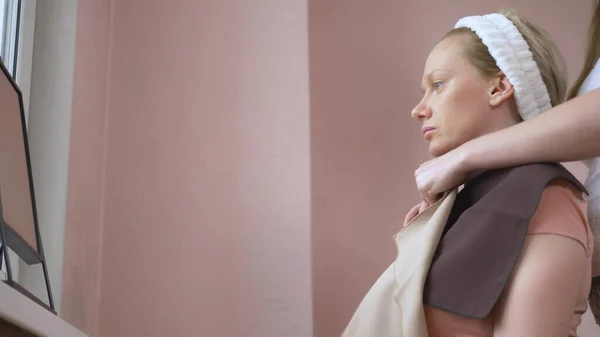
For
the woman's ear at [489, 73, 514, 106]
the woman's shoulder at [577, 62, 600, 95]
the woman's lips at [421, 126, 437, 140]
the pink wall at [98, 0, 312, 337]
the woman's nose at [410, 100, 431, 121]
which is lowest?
the pink wall at [98, 0, 312, 337]

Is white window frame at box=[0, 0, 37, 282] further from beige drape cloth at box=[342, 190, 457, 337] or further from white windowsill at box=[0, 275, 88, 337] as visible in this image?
beige drape cloth at box=[342, 190, 457, 337]

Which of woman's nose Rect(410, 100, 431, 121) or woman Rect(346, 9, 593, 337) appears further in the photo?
woman's nose Rect(410, 100, 431, 121)

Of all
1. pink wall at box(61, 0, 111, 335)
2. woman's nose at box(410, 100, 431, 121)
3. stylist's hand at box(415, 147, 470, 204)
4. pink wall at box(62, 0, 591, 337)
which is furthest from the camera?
pink wall at box(62, 0, 591, 337)

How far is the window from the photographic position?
4.69ft

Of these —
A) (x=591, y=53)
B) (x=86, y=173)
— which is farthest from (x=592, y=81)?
(x=86, y=173)

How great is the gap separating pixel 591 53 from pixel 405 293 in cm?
51

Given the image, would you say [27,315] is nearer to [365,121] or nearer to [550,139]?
[550,139]

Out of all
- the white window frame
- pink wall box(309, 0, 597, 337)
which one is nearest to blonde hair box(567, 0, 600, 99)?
pink wall box(309, 0, 597, 337)

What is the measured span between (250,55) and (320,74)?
0.68 ft

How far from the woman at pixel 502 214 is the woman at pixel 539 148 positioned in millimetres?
25

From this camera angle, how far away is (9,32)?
1454 millimetres

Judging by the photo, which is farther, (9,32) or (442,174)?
(9,32)

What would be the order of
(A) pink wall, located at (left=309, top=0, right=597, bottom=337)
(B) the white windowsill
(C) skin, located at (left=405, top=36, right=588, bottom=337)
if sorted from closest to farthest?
(B) the white windowsill
(C) skin, located at (left=405, top=36, right=588, bottom=337)
(A) pink wall, located at (left=309, top=0, right=597, bottom=337)

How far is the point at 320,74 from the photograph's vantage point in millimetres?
1827
